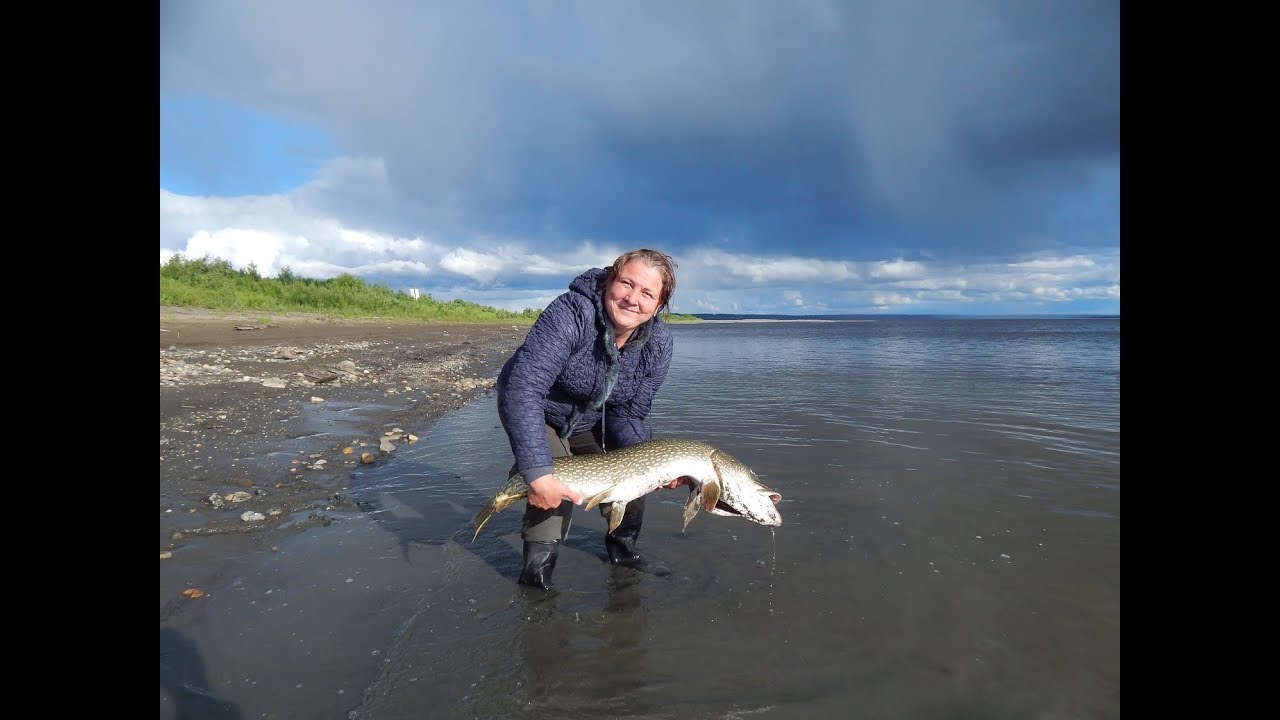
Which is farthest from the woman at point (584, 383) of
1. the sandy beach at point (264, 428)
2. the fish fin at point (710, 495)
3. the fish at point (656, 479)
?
the sandy beach at point (264, 428)

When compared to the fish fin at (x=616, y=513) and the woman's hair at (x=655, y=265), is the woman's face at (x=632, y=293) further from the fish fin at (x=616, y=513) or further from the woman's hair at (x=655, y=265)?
the fish fin at (x=616, y=513)

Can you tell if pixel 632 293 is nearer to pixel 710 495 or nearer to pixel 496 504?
pixel 710 495

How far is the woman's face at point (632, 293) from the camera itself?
3.42 metres

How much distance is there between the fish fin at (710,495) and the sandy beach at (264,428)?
3060mm

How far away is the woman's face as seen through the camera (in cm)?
342

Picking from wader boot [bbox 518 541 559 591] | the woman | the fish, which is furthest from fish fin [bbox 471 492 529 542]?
wader boot [bbox 518 541 559 591]

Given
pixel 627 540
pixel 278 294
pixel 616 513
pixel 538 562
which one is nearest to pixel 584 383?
pixel 616 513

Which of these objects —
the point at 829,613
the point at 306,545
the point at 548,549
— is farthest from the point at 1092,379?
the point at 306,545

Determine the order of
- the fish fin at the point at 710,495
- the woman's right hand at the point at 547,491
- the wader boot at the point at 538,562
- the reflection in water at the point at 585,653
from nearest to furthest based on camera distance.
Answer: the reflection in water at the point at 585,653 < the woman's right hand at the point at 547,491 < the fish fin at the point at 710,495 < the wader boot at the point at 538,562

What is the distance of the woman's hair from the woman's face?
0.10 feet

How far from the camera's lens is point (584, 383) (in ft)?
12.1

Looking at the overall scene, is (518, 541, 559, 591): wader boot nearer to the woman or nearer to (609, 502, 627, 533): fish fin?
the woman
